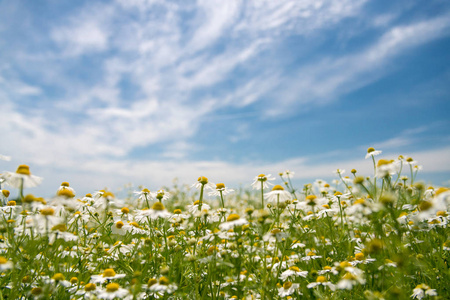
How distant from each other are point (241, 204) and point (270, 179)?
9.75 m

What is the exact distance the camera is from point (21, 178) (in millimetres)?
2559

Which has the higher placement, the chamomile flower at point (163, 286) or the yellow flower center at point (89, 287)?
the chamomile flower at point (163, 286)

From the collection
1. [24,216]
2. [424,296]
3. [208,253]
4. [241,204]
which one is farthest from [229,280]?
[241,204]

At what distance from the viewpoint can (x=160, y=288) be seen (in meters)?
2.19

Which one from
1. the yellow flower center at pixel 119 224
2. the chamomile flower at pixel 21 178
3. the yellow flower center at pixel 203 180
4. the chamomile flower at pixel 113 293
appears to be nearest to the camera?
the chamomile flower at pixel 113 293

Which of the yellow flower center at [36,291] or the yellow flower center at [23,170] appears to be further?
the yellow flower center at [23,170]

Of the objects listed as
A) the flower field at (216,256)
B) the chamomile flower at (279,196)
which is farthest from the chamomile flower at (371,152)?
the chamomile flower at (279,196)

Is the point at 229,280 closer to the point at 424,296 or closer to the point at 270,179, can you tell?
the point at 270,179

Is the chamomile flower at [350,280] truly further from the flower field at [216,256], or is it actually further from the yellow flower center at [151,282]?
the yellow flower center at [151,282]

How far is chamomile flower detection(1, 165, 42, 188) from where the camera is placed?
8.26 ft

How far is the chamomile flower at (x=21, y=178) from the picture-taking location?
8.26ft

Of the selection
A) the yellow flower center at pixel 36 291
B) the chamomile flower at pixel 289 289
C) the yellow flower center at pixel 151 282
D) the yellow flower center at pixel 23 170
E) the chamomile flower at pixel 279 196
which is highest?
the yellow flower center at pixel 23 170

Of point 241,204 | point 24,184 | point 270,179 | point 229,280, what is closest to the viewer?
point 24,184

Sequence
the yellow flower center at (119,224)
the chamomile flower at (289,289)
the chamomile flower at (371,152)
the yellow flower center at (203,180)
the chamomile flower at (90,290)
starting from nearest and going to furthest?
the chamomile flower at (90,290), the chamomile flower at (289,289), the yellow flower center at (203,180), the yellow flower center at (119,224), the chamomile flower at (371,152)
